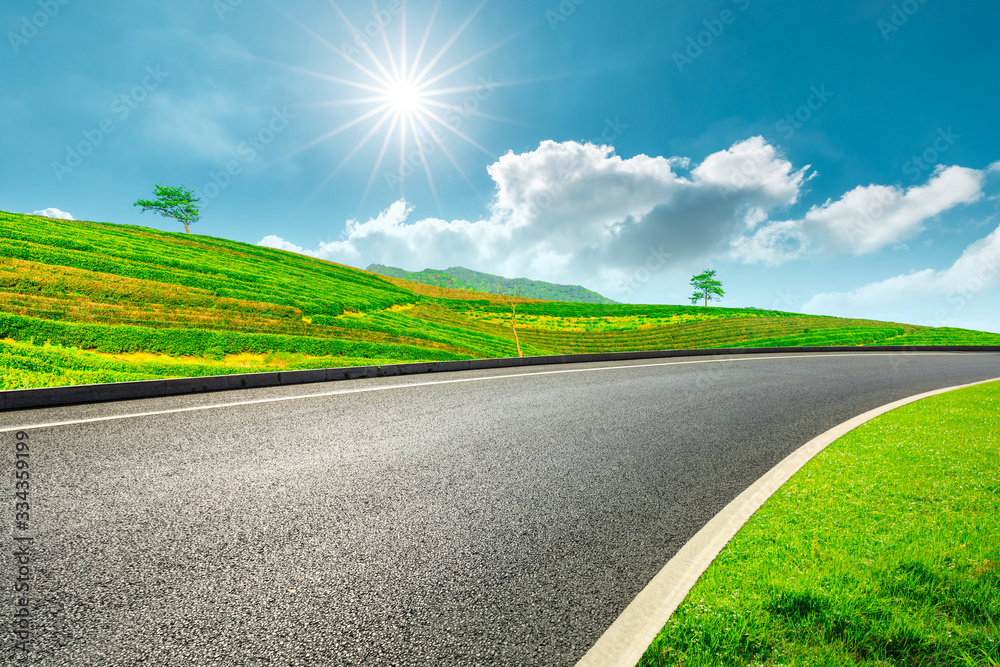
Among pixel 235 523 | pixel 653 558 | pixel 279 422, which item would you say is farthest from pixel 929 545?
pixel 279 422

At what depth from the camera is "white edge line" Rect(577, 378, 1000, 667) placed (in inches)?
84.0

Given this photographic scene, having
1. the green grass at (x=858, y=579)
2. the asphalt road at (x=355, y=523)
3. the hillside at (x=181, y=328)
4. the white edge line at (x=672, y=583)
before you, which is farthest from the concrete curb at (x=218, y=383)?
the green grass at (x=858, y=579)

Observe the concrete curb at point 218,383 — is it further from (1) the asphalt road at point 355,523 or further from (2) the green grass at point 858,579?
(2) the green grass at point 858,579

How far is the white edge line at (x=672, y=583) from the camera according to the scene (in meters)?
2.13

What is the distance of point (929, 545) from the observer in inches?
118

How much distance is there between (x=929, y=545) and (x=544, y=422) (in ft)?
14.0

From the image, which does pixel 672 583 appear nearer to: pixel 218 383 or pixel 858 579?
pixel 858 579

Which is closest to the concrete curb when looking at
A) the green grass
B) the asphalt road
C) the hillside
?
the asphalt road

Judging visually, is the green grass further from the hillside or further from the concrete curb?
the hillside

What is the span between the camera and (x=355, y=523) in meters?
3.40

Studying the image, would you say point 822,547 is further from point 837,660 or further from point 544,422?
point 544,422

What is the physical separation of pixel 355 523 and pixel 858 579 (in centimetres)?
339

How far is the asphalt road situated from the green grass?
461 mm

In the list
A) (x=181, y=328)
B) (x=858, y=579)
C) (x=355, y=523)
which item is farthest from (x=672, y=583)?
(x=181, y=328)
